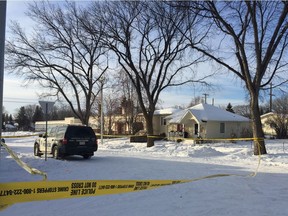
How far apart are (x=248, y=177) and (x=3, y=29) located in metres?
10.5

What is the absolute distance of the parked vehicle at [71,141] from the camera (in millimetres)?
19766

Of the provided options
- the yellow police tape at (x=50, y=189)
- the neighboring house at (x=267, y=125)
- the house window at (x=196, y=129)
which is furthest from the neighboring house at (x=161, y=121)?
the yellow police tape at (x=50, y=189)

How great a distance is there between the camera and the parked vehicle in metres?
19.8

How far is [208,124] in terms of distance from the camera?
46.5 metres

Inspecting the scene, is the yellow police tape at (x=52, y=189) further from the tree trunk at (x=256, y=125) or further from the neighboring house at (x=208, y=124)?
the neighboring house at (x=208, y=124)

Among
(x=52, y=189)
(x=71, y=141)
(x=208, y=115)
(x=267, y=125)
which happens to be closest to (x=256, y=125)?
(x=71, y=141)

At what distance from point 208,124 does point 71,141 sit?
95.1 feet

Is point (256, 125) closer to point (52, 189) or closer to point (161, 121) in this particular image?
point (52, 189)

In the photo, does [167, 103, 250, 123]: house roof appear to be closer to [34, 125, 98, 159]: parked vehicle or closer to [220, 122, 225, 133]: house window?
[220, 122, 225, 133]: house window

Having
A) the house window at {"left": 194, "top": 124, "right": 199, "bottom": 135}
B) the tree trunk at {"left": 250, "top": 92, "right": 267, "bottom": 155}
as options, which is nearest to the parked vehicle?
the tree trunk at {"left": 250, "top": 92, "right": 267, "bottom": 155}

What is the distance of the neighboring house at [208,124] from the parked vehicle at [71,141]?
27.1 metres

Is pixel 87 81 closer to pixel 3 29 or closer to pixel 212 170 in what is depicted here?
pixel 212 170

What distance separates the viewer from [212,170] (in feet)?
49.6

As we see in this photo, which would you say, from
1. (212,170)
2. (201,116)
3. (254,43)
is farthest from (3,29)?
A: (201,116)
